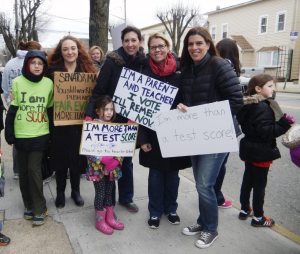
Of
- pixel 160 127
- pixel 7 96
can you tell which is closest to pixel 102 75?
pixel 160 127

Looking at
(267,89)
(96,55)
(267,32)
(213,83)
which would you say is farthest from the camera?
(267,32)

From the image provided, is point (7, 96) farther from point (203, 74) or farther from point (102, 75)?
point (203, 74)

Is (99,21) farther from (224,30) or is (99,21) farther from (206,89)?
(224,30)

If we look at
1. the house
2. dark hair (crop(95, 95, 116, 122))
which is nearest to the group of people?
dark hair (crop(95, 95, 116, 122))

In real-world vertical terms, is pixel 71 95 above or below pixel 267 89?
below

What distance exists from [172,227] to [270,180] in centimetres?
219

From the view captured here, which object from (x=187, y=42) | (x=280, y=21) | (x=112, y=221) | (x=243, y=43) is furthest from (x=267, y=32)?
(x=112, y=221)

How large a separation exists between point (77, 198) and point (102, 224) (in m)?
0.73

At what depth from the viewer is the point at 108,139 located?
11.4ft

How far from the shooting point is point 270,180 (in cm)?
511

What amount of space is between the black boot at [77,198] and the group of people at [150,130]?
0.44 metres

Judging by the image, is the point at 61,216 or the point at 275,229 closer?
the point at 275,229

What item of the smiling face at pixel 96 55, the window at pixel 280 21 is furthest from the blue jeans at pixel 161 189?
the window at pixel 280 21

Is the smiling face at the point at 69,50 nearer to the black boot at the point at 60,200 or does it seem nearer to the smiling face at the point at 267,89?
the black boot at the point at 60,200
